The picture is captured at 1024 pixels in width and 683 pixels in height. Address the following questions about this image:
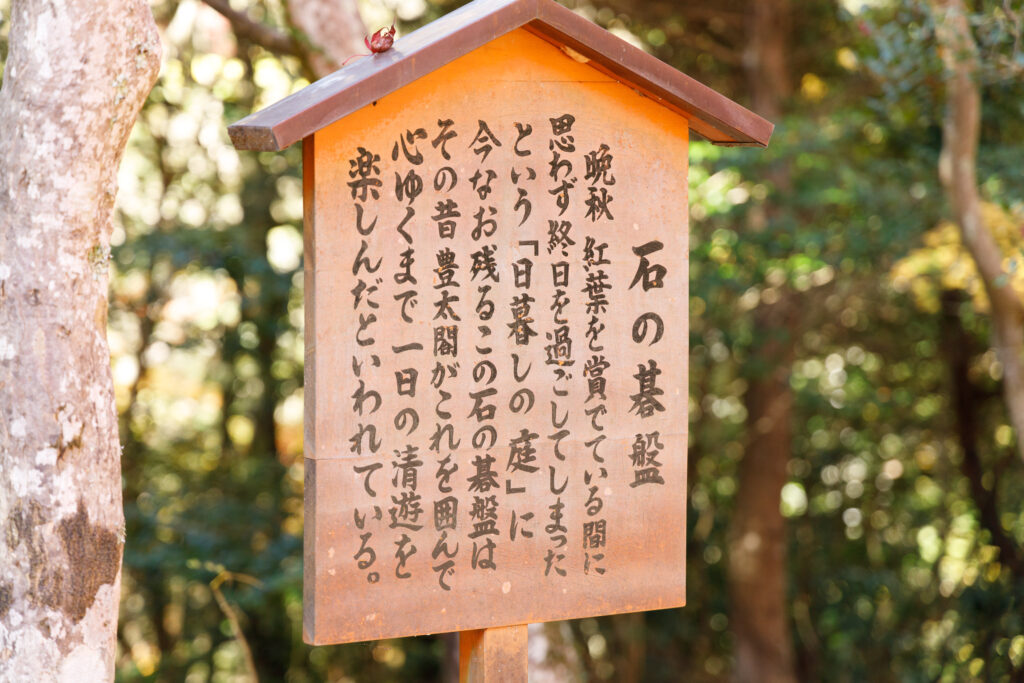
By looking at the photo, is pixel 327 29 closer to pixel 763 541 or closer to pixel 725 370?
pixel 725 370

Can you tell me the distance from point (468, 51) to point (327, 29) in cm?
222

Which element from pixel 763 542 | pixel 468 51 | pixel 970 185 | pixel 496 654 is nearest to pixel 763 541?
pixel 763 542

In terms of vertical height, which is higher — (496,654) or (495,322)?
(495,322)

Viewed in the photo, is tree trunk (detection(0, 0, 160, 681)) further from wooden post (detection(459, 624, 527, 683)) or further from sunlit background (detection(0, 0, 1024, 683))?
sunlit background (detection(0, 0, 1024, 683))

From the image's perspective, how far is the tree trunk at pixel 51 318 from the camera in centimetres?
240

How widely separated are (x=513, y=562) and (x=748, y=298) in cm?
499

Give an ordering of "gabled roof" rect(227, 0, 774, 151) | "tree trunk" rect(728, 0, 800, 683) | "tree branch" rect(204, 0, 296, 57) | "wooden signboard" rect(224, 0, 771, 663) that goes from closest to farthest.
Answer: "gabled roof" rect(227, 0, 774, 151) < "wooden signboard" rect(224, 0, 771, 663) < "tree branch" rect(204, 0, 296, 57) < "tree trunk" rect(728, 0, 800, 683)

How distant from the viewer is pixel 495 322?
8.55ft

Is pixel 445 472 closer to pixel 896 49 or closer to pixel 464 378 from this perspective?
pixel 464 378

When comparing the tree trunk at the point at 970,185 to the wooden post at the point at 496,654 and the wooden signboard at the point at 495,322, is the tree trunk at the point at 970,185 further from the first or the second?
the wooden post at the point at 496,654

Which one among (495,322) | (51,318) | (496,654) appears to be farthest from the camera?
(496,654)

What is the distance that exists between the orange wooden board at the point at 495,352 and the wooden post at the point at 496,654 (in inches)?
3.8

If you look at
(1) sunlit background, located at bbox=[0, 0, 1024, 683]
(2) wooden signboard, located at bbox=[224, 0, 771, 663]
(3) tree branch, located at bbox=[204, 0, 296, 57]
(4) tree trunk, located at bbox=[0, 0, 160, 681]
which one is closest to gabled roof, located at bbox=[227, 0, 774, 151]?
(2) wooden signboard, located at bbox=[224, 0, 771, 663]

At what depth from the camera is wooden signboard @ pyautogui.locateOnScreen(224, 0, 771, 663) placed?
96.4 inches
